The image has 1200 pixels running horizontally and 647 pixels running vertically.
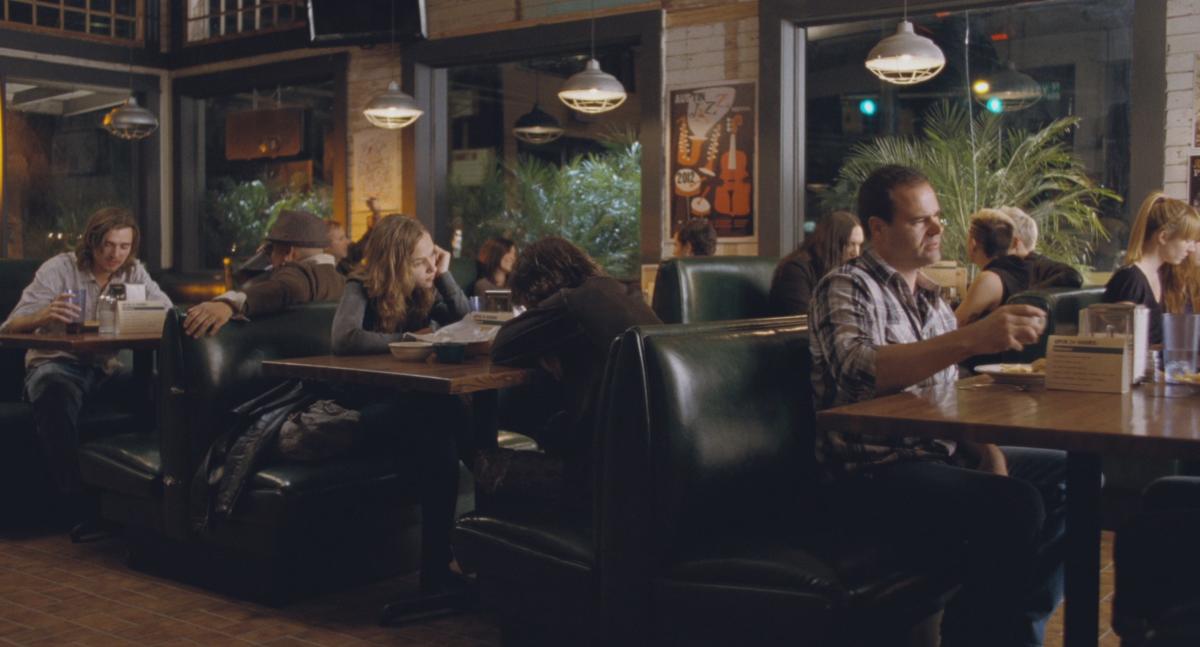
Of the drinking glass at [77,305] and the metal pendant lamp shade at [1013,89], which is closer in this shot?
the drinking glass at [77,305]

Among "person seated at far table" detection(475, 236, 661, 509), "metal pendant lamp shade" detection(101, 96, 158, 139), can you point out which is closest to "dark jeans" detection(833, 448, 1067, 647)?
"person seated at far table" detection(475, 236, 661, 509)

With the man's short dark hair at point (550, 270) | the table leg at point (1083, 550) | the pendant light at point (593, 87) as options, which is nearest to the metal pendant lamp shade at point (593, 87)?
the pendant light at point (593, 87)

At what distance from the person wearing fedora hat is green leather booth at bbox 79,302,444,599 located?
0.05 m

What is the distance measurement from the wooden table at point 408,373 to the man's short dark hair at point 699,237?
308cm

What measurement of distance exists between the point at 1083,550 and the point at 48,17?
32.1 feet

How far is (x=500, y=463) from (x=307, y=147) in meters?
7.21

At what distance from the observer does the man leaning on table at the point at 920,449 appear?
248 centimetres

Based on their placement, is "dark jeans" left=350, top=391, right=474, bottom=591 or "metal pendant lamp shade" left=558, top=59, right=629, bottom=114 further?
"metal pendant lamp shade" left=558, top=59, right=629, bottom=114

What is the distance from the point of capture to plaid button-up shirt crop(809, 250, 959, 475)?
8.64ft

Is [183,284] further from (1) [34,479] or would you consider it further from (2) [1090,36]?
(2) [1090,36]

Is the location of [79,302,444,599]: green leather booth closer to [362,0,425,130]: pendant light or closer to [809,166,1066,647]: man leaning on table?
[809,166,1066,647]: man leaning on table

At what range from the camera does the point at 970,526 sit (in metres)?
2.51

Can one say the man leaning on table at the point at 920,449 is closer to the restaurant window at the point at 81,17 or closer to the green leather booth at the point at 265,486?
the green leather booth at the point at 265,486

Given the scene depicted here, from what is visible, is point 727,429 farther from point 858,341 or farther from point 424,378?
point 424,378
